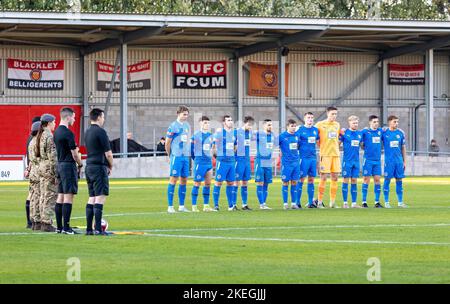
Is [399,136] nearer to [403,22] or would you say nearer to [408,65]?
[403,22]

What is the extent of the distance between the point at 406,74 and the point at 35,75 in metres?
19.6

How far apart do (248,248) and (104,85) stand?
1562 inches

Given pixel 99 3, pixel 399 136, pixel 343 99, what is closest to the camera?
pixel 399 136

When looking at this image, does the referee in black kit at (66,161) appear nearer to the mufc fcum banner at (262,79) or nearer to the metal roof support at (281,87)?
the metal roof support at (281,87)

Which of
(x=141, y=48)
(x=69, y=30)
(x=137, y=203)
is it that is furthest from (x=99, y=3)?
(x=137, y=203)

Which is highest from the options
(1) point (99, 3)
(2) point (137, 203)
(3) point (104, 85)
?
(1) point (99, 3)

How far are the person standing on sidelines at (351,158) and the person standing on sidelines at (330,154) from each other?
26cm

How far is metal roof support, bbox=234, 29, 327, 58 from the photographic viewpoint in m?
51.1

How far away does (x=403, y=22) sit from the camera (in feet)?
167

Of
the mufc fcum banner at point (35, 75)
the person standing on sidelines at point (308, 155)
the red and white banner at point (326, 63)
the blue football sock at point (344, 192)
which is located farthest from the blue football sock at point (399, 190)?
the red and white banner at point (326, 63)

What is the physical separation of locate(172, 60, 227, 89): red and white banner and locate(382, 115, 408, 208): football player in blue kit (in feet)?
97.2

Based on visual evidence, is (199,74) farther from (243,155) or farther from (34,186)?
(34,186)

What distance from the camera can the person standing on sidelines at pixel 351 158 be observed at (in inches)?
1092

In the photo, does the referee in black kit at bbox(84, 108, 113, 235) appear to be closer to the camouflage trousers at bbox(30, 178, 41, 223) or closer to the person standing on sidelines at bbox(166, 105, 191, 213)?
the camouflage trousers at bbox(30, 178, 41, 223)
